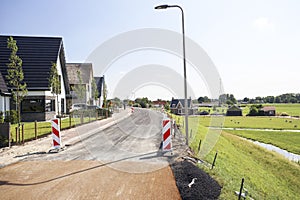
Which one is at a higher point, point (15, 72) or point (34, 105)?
point (15, 72)

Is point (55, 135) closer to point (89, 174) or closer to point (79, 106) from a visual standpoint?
point (89, 174)

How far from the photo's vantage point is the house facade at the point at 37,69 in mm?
25125

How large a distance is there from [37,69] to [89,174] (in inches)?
901

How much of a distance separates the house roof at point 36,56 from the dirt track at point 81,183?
19.8 metres

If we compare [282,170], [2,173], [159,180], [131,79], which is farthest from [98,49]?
[282,170]

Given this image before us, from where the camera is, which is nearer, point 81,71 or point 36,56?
point 36,56

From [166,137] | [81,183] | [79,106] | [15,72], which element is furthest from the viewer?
[79,106]

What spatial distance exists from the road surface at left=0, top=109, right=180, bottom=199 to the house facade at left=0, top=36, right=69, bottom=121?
15986mm

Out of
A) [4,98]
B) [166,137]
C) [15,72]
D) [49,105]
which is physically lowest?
[166,137]

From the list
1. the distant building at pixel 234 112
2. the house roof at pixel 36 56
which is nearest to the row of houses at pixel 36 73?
the house roof at pixel 36 56

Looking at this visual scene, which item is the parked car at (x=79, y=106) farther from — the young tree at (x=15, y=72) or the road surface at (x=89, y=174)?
the road surface at (x=89, y=174)

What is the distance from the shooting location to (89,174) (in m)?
6.70

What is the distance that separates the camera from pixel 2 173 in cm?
695

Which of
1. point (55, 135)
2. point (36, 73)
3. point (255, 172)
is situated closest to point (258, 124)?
point (255, 172)
